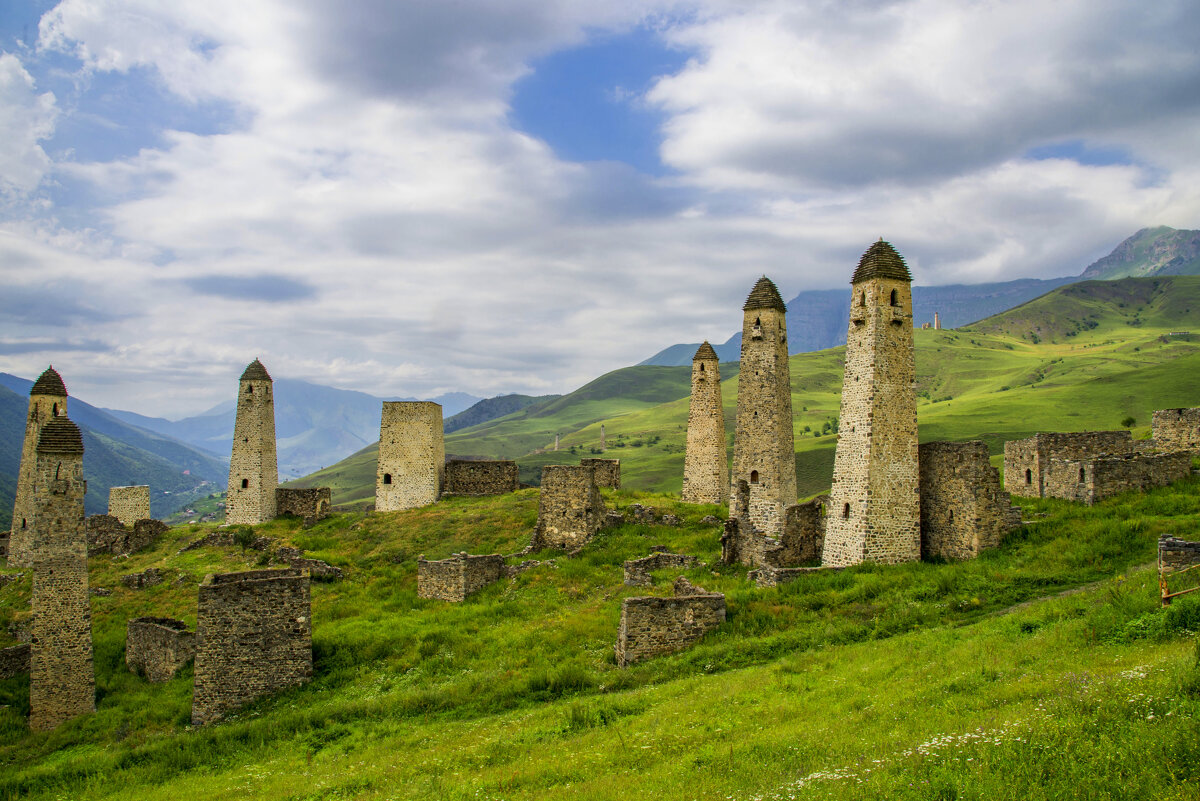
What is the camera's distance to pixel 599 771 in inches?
456

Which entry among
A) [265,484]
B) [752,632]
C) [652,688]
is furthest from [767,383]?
[265,484]

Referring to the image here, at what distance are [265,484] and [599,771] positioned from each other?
1398 inches

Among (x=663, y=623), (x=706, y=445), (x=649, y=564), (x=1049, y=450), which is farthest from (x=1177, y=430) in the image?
(x=663, y=623)

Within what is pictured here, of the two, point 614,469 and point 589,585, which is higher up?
point 614,469

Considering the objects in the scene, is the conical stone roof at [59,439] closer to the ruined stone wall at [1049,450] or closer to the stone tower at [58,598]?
the stone tower at [58,598]

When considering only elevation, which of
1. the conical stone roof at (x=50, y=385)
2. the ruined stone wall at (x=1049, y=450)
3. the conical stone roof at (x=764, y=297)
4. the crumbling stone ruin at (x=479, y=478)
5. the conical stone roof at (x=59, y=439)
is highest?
the conical stone roof at (x=764, y=297)

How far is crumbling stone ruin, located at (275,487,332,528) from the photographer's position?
41344 mm

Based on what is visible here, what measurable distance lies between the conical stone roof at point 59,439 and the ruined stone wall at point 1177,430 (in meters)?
39.8

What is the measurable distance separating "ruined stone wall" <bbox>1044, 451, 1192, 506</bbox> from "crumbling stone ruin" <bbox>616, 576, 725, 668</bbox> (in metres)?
14.7

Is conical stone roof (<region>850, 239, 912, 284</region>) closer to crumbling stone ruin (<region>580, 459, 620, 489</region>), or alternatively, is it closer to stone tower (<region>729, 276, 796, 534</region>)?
stone tower (<region>729, 276, 796, 534</region>)

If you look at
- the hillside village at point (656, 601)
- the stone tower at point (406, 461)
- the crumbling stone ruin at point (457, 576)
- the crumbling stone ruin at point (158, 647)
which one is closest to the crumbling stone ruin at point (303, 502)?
the stone tower at point (406, 461)

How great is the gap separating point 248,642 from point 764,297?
23.2m

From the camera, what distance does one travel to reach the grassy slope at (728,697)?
905 cm

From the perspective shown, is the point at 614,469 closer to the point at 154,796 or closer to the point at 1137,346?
the point at 154,796
